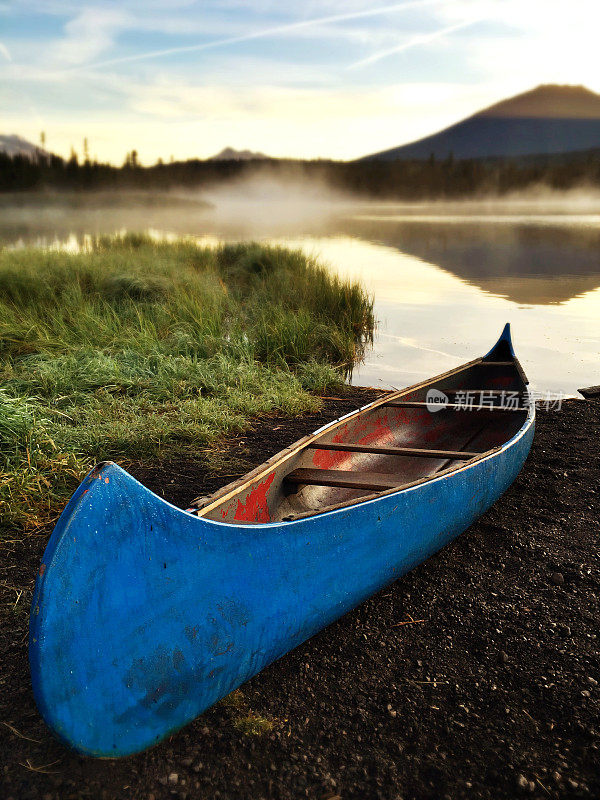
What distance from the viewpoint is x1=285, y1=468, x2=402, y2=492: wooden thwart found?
131 inches

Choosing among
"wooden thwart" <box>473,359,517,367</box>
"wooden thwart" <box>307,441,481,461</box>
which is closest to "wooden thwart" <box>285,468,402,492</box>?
"wooden thwart" <box>307,441,481,461</box>

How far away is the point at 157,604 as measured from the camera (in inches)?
77.5

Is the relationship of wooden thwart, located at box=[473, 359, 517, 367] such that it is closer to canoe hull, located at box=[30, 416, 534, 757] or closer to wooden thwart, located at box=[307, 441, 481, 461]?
wooden thwart, located at box=[307, 441, 481, 461]

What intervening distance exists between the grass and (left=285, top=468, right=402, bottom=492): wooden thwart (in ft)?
4.70

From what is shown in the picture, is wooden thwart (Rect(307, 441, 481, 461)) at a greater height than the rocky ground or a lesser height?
greater

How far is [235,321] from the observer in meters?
8.23

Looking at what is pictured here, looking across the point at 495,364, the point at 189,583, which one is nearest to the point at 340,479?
→ the point at 189,583

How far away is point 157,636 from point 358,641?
1.13m

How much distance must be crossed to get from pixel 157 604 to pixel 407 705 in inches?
42.8

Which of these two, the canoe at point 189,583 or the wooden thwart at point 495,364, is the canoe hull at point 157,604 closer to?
the canoe at point 189,583

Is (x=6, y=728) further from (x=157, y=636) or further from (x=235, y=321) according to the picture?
(x=235, y=321)

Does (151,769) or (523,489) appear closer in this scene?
(151,769)

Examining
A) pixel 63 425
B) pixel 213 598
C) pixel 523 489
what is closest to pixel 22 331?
pixel 63 425

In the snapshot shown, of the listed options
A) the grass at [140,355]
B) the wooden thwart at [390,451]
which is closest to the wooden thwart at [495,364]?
the grass at [140,355]
